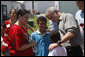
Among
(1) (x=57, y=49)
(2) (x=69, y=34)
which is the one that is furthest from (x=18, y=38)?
(2) (x=69, y=34)

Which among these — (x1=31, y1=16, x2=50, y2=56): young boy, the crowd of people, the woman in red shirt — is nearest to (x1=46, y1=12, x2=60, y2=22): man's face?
the crowd of people

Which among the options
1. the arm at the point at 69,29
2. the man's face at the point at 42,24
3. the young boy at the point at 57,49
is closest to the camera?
the arm at the point at 69,29

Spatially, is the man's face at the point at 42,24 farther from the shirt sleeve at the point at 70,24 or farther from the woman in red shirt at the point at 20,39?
the shirt sleeve at the point at 70,24

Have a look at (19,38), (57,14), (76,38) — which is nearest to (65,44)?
(76,38)

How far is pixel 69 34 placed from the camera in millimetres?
2715

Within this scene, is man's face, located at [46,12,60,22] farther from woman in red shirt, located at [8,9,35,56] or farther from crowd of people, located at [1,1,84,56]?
woman in red shirt, located at [8,9,35,56]

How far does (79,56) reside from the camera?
2.94m

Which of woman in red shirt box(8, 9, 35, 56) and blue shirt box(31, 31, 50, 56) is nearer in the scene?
woman in red shirt box(8, 9, 35, 56)

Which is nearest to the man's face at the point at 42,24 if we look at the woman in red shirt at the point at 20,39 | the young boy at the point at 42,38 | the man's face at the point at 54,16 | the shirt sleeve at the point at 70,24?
the young boy at the point at 42,38

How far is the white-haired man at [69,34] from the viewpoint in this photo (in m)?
2.73

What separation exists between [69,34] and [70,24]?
154 millimetres

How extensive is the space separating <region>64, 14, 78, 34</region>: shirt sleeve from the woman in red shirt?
550 millimetres

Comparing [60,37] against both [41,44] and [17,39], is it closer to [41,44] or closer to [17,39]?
[17,39]

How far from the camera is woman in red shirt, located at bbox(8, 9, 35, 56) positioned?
279 centimetres
